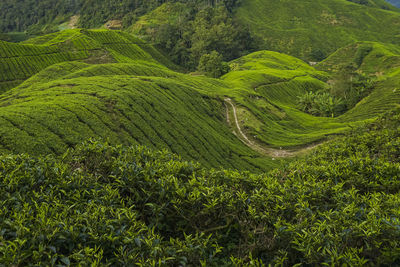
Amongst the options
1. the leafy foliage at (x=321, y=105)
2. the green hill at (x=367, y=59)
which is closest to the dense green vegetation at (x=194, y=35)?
the green hill at (x=367, y=59)

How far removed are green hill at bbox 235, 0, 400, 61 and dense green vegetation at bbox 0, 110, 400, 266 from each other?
168 m

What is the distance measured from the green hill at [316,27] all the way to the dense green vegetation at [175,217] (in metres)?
168

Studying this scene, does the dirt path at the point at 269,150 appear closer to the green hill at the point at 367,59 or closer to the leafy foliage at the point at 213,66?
the leafy foliage at the point at 213,66

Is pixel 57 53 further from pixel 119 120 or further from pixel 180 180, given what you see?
pixel 180 180

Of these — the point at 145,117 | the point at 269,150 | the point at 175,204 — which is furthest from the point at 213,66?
the point at 175,204

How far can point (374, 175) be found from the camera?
9477mm

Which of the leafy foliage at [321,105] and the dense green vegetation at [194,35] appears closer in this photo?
the leafy foliage at [321,105]

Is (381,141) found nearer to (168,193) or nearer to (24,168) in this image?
(168,193)

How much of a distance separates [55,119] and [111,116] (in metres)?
5.60

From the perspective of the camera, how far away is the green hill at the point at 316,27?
16700 cm

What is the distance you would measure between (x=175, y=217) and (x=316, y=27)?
209m

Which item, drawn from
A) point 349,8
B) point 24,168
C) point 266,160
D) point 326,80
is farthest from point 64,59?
point 349,8

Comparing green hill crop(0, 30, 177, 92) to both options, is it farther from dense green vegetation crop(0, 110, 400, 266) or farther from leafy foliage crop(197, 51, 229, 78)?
dense green vegetation crop(0, 110, 400, 266)

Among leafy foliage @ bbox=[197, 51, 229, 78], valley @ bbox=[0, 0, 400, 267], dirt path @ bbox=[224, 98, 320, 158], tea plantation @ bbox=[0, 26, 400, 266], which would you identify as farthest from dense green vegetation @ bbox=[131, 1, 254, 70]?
tea plantation @ bbox=[0, 26, 400, 266]
